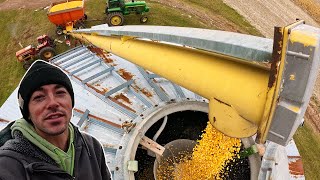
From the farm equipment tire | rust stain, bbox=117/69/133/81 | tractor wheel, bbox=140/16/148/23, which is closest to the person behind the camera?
rust stain, bbox=117/69/133/81

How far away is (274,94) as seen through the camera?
14.1 feet

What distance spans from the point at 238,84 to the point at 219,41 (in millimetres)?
658

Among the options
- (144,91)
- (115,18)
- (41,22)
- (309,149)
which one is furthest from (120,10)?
(309,149)

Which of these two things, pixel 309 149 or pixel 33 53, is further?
pixel 33 53

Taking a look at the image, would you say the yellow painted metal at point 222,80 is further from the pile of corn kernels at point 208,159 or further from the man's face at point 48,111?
the pile of corn kernels at point 208,159

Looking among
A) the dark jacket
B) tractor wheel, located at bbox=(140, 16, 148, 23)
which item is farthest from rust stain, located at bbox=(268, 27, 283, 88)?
tractor wheel, located at bbox=(140, 16, 148, 23)

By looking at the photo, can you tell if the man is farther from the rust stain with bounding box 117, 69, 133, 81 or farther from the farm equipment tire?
the farm equipment tire

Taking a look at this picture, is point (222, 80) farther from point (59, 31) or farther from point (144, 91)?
point (59, 31)

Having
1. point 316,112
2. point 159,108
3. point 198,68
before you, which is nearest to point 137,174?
point 159,108

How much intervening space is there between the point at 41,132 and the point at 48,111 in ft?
0.87

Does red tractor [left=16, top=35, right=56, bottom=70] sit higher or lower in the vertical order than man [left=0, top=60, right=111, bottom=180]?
lower

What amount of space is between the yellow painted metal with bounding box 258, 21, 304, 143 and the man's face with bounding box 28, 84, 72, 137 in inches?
98.0

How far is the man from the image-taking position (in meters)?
3.72

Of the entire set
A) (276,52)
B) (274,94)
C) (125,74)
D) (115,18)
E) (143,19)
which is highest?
(276,52)
